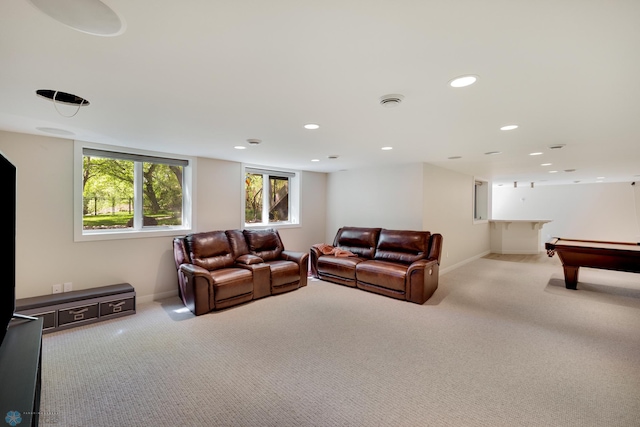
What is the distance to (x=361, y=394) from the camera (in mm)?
2014

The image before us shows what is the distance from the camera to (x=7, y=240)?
1.71 m

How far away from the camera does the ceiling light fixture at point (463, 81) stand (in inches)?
67.5

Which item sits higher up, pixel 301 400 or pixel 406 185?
pixel 406 185

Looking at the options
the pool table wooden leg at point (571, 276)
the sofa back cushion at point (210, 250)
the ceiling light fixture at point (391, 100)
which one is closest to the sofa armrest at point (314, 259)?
the sofa back cushion at point (210, 250)

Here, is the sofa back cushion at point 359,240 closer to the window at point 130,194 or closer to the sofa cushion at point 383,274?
the sofa cushion at point 383,274

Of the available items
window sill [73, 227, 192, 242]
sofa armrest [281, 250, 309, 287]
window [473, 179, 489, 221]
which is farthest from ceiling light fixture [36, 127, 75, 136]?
window [473, 179, 489, 221]

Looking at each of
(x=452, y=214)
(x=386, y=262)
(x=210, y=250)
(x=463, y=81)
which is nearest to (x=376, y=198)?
(x=386, y=262)

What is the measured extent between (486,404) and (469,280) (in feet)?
11.7

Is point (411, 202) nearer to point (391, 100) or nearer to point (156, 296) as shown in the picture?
point (391, 100)

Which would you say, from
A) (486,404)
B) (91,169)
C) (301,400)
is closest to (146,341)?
(301,400)

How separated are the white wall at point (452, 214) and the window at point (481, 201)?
598 mm

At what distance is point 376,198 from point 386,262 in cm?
151

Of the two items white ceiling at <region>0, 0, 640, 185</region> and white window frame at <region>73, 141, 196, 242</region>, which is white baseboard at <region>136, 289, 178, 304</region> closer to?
white window frame at <region>73, 141, 196, 242</region>

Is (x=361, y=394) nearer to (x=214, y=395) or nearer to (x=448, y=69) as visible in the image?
(x=214, y=395)
